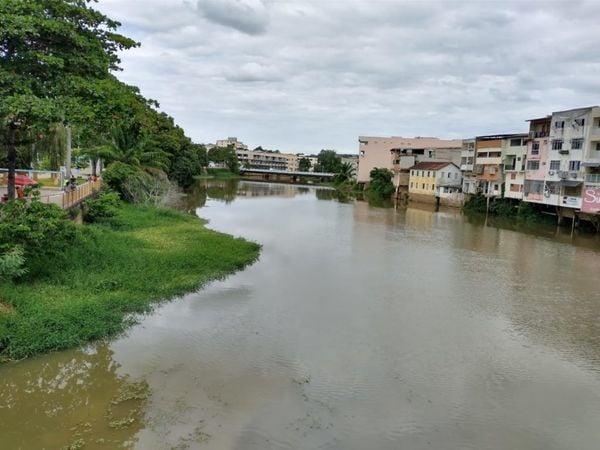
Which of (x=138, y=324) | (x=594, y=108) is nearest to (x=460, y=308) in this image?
(x=138, y=324)

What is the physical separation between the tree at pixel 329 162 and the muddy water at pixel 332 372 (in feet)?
314

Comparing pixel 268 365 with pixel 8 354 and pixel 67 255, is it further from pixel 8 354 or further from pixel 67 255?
pixel 67 255

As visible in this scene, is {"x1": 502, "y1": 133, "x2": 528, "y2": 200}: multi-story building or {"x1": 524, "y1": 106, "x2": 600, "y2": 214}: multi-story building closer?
{"x1": 524, "y1": 106, "x2": 600, "y2": 214}: multi-story building

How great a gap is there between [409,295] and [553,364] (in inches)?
213

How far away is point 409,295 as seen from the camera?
15703 millimetres

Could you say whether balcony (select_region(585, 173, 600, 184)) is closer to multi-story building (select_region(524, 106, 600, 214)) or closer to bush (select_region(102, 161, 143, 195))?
multi-story building (select_region(524, 106, 600, 214))

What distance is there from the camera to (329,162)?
119250 mm

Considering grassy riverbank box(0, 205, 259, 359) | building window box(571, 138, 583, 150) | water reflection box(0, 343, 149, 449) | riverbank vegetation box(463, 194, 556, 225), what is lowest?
water reflection box(0, 343, 149, 449)

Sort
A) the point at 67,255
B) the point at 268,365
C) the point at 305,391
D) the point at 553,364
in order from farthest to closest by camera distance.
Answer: the point at 67,255, the point at 553,364, the point at 268,365, the point at 305,391

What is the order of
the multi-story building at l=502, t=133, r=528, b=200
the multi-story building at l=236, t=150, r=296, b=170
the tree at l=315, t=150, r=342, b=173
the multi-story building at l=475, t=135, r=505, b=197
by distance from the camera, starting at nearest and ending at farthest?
the multi-story building at l=502, t=133, r=528, b=200 < the multi-story building at l=475, t=135, r=505, b=197 < the tree at l=315, t=150, r=342, b=173 < the multi-story building at l=236, t=150, r=296, b=170

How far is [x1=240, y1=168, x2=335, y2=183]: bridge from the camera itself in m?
110

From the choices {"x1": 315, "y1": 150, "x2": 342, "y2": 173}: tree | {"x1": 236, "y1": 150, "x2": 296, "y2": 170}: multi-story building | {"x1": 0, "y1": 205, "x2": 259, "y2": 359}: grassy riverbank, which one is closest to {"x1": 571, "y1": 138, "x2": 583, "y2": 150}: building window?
{"x1": 0, "y1": 205, "x2": 259, "y2": 359}: grassy riverbank

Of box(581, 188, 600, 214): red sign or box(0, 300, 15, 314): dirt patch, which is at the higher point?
box(581, 188, 600, 214): red sign

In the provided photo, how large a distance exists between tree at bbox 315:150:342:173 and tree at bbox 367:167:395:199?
120 feet
